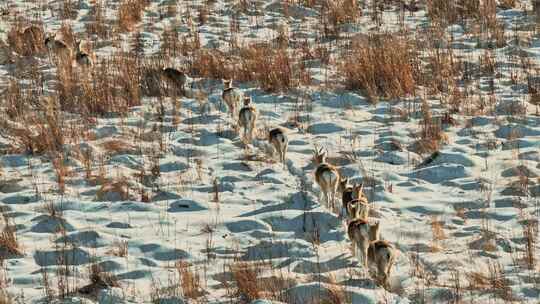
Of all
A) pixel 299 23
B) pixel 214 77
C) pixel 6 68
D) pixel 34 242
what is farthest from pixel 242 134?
pixel 299 23

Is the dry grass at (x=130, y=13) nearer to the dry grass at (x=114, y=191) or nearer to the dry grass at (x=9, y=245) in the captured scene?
the dry grass at (x=114, y=191)

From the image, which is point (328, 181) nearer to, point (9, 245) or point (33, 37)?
point (9, 245)

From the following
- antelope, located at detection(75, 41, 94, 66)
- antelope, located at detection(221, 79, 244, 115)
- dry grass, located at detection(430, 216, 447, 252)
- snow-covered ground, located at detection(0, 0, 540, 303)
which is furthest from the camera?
antelope, located at detection(75, 41, 94, 66)

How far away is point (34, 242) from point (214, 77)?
5.81 metres

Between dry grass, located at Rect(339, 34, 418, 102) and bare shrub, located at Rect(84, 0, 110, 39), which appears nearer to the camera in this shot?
dry grass, located at Rect(339, 34, 418, 102)

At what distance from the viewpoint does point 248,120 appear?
10430 millimetres

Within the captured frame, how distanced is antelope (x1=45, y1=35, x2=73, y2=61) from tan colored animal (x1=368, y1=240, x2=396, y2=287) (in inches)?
310

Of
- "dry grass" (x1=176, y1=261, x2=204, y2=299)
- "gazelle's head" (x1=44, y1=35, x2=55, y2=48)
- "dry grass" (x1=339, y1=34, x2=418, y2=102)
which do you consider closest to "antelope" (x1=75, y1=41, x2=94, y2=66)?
"gazelle's head" (x1=44, y1=35, x2=55, y2=48)

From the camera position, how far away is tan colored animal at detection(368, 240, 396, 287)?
21.9 ft

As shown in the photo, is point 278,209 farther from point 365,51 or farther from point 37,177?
point 365,51

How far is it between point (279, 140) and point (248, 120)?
86 cm

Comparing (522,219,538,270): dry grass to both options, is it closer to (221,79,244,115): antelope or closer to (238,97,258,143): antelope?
(238,97,258,143): antelope

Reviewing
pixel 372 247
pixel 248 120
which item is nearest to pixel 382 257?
pixel 372 247

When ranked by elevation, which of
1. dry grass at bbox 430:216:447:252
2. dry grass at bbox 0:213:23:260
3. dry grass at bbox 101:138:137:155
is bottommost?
dry grass at bbox 430:216:447:252
